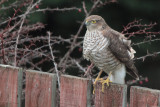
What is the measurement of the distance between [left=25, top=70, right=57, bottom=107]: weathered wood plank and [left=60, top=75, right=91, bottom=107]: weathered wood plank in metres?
0.08

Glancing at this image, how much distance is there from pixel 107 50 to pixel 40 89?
0.94 metres

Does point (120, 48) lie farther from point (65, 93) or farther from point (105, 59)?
point (65, 93)

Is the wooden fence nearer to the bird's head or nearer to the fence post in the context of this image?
the fence post

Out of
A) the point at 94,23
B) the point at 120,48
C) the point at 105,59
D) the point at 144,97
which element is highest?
the point at 94,23

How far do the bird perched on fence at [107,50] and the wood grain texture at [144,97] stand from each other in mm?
1055

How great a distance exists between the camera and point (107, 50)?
10.4ft

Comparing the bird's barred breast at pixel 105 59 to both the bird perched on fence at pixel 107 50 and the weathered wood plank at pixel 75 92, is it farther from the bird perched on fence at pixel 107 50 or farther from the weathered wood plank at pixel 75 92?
the weathered wood plank at pixel 75 92

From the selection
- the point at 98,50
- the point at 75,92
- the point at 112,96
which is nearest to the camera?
the point at 112,96

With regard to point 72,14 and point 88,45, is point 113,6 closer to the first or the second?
point 72,14

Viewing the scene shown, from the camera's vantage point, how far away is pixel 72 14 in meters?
6.36

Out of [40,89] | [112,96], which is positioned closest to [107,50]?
[40,89]

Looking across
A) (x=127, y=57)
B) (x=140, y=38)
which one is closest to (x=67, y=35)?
A: (x=140, y=38)

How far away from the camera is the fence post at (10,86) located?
255 centimetres

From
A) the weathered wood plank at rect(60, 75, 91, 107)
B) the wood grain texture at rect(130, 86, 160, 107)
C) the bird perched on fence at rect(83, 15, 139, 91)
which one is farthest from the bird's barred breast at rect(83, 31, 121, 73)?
the wood grain texture at rect(130, 86, 160, 107)
